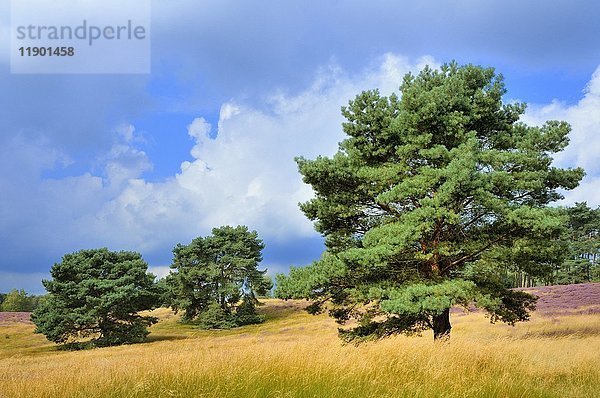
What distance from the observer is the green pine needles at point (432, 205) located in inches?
562

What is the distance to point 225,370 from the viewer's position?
7.51m

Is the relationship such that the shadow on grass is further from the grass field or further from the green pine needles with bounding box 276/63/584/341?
the grass field

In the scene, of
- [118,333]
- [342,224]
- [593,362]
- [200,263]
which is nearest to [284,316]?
[200,263]

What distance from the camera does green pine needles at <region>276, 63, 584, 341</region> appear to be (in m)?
14.3

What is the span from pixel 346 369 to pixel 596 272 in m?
91.0

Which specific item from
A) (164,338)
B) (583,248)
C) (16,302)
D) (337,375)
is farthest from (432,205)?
(16,302)

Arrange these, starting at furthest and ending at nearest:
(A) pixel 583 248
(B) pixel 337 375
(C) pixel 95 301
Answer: (A) pixel 583 248 → (C) pixel 95 301 → (B) pixel 337 375

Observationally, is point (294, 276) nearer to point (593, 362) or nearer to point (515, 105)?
point (593, 362)

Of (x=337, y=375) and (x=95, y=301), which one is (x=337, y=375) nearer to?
(x=337, y=375)

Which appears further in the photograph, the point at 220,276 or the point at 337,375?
the point at 220,276

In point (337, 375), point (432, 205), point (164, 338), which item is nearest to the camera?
point (337, 375)

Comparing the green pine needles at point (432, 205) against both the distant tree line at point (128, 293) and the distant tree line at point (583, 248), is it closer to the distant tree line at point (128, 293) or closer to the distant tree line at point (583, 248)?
the distant tree line at point (128, 293)

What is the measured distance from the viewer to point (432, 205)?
14.3 meters

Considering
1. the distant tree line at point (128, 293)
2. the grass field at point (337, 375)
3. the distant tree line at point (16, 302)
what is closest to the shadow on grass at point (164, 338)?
the distant tree line at point (128, 293)
